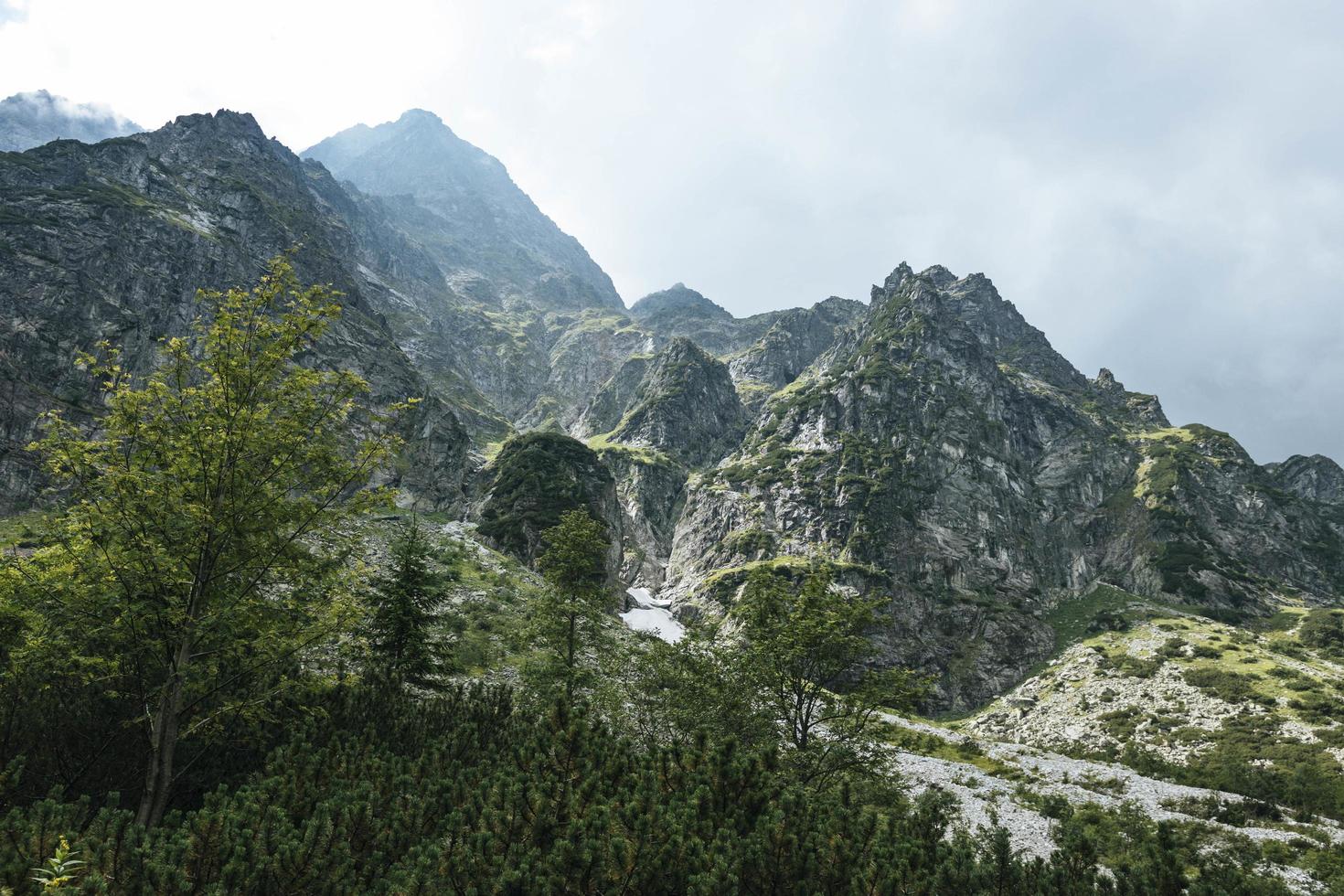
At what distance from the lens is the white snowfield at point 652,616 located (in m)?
133

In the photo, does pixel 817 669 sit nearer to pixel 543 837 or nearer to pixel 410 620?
pixel 410 620

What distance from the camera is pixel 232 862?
679cm

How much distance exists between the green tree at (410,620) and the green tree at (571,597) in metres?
4.76

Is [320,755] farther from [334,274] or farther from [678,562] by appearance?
[334,274]

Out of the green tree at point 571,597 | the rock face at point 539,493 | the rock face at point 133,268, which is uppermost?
the rock face at point 133,268

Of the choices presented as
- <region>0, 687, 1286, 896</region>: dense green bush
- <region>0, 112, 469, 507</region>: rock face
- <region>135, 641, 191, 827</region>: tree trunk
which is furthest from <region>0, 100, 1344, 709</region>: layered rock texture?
<region>135, 641, 191, 827</region>: tree trunk

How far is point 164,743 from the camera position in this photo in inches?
393

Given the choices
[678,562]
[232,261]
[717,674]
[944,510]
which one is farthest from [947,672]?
[232,261]

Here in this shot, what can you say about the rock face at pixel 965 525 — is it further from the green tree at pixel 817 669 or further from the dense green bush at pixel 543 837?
the dense green bush at pixel 543 837

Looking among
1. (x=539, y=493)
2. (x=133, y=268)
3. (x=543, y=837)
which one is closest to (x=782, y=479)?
(x=539, y=493)

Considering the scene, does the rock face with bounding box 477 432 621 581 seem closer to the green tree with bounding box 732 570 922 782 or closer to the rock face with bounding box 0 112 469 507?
the rock face with bounding box 0 112 469 507

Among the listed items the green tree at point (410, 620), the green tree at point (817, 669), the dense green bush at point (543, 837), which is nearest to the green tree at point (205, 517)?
the dense green bush at point (543, 837)

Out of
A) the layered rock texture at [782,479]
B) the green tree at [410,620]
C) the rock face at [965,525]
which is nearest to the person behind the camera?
the green tree at [410,620]

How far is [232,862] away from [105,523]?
661 cm
